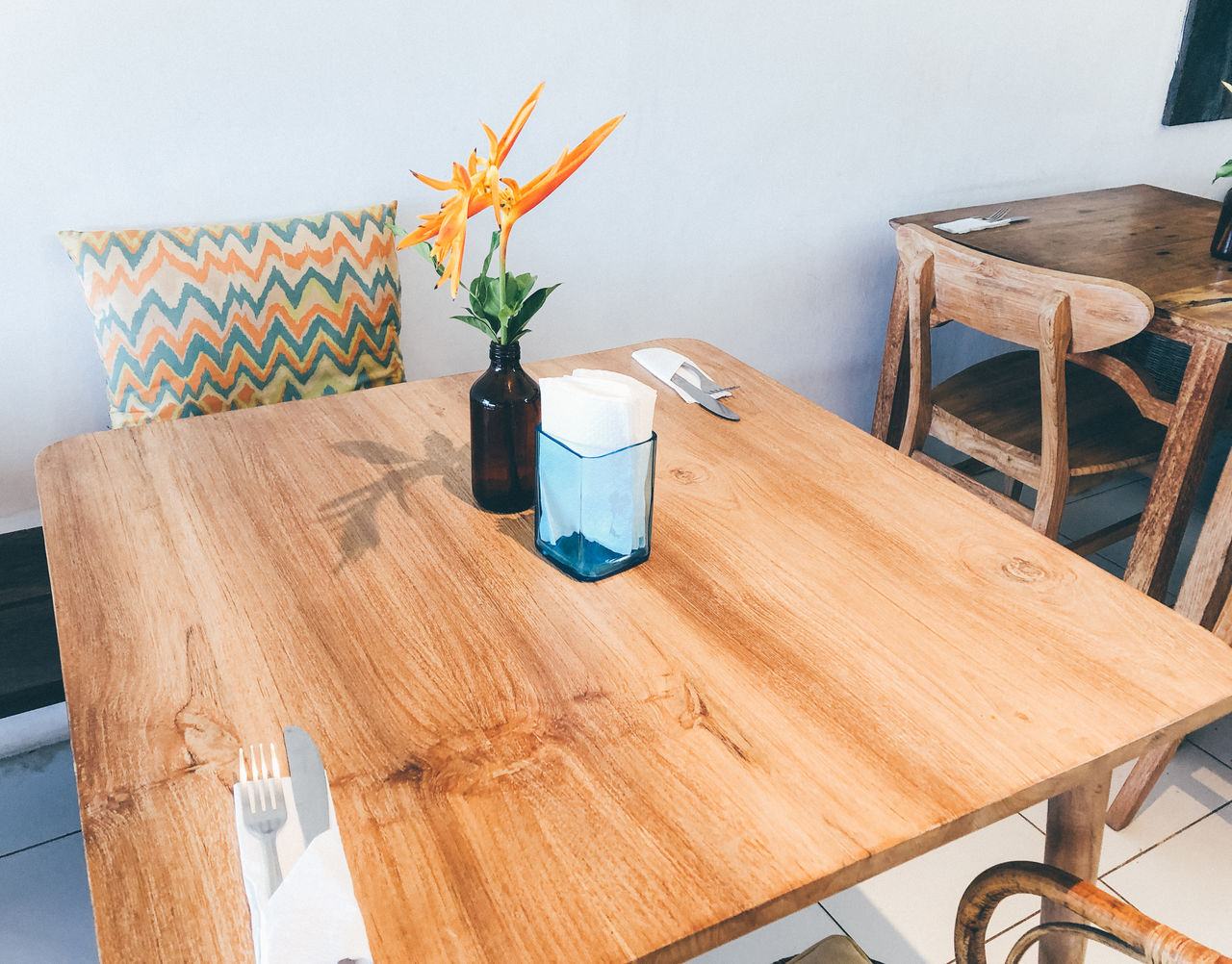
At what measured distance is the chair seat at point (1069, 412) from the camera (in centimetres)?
208

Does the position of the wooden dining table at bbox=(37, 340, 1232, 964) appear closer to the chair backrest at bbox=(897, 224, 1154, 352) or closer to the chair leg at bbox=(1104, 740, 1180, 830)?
the chair backrest at bbox=(897, 224, 1154, 352)

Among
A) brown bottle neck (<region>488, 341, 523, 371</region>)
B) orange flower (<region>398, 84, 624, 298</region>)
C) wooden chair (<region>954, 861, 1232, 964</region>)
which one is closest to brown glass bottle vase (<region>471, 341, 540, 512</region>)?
brown bottle neck (<region>488, 341, 523, 371</region>)

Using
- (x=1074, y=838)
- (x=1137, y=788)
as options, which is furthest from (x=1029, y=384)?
(x=1074, y=838)

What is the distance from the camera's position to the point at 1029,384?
7.73 ft

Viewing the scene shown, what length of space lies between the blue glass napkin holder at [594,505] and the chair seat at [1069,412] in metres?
1.34

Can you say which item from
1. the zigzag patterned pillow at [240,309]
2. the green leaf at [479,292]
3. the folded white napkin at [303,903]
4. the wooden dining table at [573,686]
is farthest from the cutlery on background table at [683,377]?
the folded white napkin at [303,903]

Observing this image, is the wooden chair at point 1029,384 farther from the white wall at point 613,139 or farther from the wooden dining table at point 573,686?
the wooden dining table at point 573,686

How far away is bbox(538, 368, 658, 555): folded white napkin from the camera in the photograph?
98 centimetres

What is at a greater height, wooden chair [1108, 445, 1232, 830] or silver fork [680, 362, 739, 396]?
silver fork [680, 362, 739, 396]

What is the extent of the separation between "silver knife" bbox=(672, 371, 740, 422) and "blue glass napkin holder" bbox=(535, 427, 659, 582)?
1.33 ft

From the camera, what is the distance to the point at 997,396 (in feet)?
7.53

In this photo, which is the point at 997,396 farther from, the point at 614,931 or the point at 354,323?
the point at 614,931

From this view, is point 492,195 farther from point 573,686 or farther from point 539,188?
point 573,686

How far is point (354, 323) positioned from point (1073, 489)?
1535 millimetres
